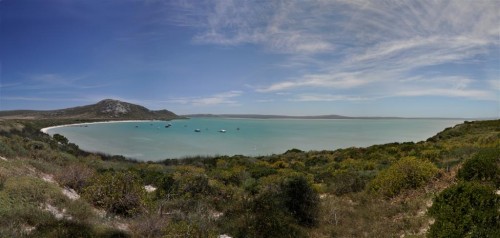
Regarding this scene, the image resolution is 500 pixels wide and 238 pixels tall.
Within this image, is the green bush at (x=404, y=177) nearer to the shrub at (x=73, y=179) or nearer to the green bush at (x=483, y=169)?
the green bush at (x=483, y=169)

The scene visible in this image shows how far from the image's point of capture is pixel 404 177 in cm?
1102

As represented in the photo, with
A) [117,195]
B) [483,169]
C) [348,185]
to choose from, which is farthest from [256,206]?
[483,169]

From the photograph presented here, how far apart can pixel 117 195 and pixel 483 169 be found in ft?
33.5

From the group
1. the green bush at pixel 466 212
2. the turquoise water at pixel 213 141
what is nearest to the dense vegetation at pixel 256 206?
the green bush at pixel 466 212

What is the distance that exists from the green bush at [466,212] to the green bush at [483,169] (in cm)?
294

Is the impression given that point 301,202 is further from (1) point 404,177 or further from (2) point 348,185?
(2) point 348,185

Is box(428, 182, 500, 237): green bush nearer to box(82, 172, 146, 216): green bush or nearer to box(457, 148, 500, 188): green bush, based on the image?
box(457, 148, 500, 188): green bush

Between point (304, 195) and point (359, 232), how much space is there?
210cm

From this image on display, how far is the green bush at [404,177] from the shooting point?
1094cm

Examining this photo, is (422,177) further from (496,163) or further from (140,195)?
(140,195)

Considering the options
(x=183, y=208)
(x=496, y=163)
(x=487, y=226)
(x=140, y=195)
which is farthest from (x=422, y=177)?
(x=140, y=195)

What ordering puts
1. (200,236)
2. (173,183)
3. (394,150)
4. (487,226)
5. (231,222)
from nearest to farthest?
(487,226)
(200,236)
(231,222)
(173,183)
(394,150)

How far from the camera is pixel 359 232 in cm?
818

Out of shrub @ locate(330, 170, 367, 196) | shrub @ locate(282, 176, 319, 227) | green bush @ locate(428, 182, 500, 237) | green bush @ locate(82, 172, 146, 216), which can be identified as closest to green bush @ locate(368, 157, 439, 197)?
shrub @ locate(330, 170, 367, 196)
